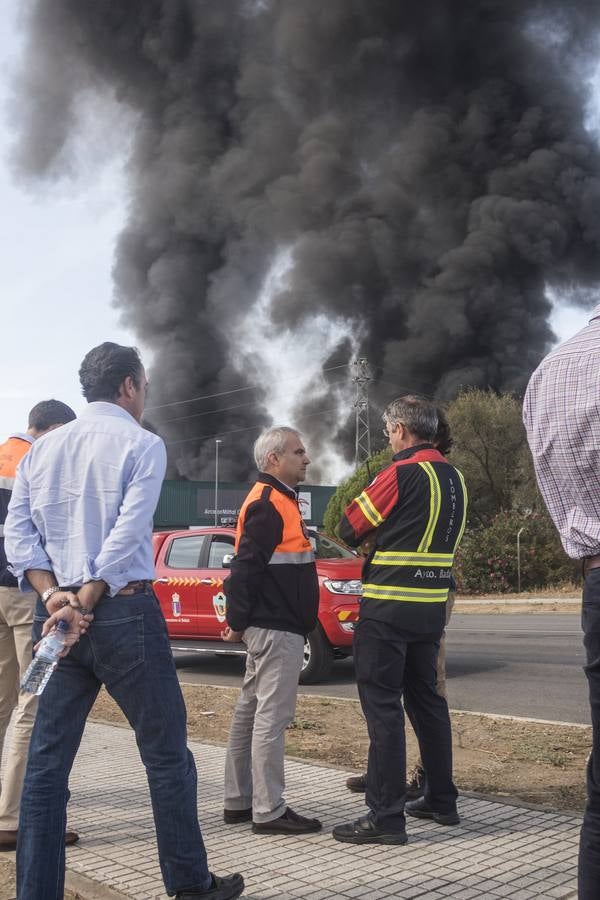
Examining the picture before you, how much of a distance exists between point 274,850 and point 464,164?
2259 inches

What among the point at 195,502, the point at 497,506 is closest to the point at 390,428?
the point at 497,506

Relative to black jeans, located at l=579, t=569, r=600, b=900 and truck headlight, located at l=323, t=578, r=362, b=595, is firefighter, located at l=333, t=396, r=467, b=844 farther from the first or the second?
truck headlight, located at l=323, t=578, r=362, b=595

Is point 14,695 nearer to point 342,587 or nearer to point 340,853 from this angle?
point 340,853

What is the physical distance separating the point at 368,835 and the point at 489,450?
92.3 ft

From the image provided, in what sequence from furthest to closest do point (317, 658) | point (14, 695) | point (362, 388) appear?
point (362, 388) < point (317, 658) < point (14, 695)

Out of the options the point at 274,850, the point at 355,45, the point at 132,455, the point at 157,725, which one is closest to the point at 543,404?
the point at 132,455

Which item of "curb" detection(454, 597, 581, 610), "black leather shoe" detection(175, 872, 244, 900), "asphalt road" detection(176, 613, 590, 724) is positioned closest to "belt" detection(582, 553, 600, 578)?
"black leather shoe" detection(175, 872, 244, 900)

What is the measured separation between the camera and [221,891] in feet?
10.1

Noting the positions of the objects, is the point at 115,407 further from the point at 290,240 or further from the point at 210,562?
the point at 290,240

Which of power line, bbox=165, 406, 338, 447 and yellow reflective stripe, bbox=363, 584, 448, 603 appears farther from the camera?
power line, bbox=165, 406, 338, 447

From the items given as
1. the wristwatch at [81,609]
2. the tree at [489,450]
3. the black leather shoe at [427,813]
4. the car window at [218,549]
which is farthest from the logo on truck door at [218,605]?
the tree at [489,450]

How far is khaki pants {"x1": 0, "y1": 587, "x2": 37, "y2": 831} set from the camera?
12.9 ft

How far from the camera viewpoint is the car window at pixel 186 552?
987cm

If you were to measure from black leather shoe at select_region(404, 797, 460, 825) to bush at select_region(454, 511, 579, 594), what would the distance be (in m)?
18.9
